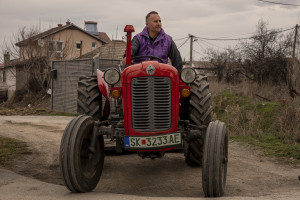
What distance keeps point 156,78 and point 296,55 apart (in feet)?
36.2

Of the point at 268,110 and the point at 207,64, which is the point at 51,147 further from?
the point at 207,64

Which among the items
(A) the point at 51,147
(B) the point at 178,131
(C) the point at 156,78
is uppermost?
(C) the point at 156,78

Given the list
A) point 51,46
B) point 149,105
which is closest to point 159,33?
point 149,105

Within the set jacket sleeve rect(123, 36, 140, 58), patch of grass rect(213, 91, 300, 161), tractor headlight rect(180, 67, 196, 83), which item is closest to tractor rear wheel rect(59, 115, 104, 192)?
tractor headlight rect(180, 67, 196, 83)

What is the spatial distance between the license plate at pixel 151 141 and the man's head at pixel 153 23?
1945 mm

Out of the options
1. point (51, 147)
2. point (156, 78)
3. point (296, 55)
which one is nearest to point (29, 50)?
point (296, 55)

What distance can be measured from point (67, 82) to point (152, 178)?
14.3 meters

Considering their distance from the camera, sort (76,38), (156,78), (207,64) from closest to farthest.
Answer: (156,78), (207,64), (76,38)

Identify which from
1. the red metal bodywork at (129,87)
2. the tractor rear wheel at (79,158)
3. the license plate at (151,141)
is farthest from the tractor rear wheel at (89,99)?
the license plate at (151,141)

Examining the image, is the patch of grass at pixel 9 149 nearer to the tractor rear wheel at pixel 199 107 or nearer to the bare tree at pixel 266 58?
the tractor rear wheel at pixel 199 107

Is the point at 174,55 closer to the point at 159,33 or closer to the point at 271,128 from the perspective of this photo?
the point at 159,33

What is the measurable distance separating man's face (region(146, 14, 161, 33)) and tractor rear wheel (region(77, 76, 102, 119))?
125 cm

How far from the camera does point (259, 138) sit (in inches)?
383

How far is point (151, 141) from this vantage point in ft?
15.4
